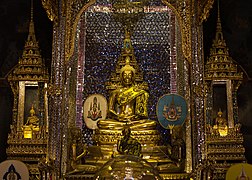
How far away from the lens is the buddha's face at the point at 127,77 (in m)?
9.86

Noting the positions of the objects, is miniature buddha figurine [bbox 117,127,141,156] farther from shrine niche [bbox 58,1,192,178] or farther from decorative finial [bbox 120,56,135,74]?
decorative finial [bbox 120,56,135,74]

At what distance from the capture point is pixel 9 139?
9.74 meters

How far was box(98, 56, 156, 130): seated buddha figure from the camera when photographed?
9633mm

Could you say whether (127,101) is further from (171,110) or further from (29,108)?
(29,108)

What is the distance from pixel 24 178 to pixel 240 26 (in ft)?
15.5

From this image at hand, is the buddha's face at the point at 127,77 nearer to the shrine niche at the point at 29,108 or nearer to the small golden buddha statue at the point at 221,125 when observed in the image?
the shrine niche at the point at 29,108

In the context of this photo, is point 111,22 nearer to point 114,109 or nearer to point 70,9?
point 70,9

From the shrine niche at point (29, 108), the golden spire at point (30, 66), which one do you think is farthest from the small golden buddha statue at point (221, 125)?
the golden spire at point (30, 66)

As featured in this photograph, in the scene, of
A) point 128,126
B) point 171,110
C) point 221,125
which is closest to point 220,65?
point 221,125

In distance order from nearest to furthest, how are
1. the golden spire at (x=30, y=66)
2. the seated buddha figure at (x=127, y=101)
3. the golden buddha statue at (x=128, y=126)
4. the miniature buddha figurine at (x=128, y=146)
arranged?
the miniature buddha figurine at (x=128, y=146) → the golden buddha statue at (x=128, y=126) → the seated buddha figure at (x=127, y=101) → the golden spire at (x=30, y=66)

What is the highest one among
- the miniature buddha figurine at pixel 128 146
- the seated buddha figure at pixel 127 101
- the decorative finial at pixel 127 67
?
the decorative finial at pixel 127 67

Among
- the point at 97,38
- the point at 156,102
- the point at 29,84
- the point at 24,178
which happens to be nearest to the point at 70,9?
the point at 97,38

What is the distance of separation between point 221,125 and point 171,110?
109 centimetres

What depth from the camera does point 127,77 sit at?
9.88 meters
